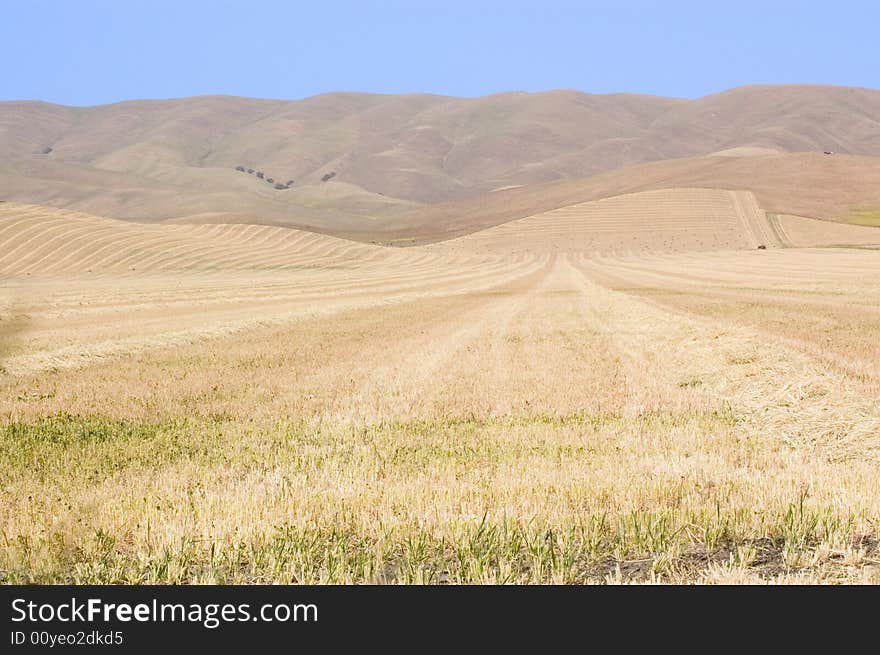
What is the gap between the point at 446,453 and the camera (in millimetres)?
10297

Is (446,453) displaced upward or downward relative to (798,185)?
downward

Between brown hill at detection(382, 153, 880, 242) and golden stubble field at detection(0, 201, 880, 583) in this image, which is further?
brown hill at detection(382, 153, 880, 242)

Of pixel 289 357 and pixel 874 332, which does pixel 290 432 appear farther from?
pixel 874 332

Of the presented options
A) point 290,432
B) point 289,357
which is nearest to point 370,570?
point 290,432

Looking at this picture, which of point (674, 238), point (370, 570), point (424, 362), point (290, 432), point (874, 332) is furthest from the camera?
point (674, 238)

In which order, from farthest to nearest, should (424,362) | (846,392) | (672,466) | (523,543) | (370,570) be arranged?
1. (424,362)
2. (846,392)
3. (672,466)
4. (523,543)
5. (370,570)

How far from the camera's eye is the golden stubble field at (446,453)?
6.59 metres

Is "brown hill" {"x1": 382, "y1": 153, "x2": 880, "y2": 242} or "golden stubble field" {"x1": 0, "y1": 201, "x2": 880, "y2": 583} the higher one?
"brown hill" {"x1": 382, "y1": 153, "x2": 880, "y2": 242}

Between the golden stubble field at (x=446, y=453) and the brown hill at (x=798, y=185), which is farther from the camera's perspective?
the brown hill at (x=798, y=185)

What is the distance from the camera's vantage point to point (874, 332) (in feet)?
83.0

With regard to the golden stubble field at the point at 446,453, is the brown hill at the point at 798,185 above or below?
above

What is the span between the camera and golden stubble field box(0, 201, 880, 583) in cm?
659
